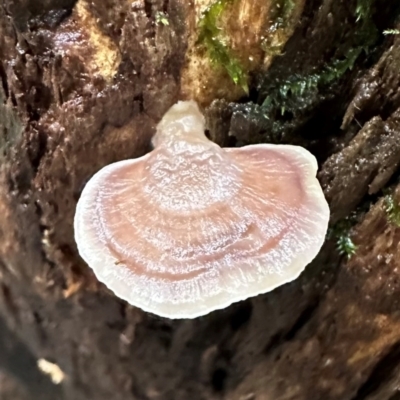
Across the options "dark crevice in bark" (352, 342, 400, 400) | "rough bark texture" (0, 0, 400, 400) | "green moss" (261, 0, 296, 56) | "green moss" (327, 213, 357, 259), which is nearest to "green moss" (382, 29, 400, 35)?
"rough bark texture" (0, 0, 400, 400)

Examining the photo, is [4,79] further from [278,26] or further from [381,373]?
[381,373]

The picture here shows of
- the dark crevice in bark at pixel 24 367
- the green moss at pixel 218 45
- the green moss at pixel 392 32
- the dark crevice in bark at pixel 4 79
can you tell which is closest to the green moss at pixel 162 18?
the green moss at pixel 218 45

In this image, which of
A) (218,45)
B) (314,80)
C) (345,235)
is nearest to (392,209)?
(345,235)

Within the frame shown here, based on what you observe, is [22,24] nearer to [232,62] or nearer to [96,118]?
[96,118]

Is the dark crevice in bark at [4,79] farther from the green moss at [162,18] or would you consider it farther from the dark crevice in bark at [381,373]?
the dark crevice in bark at [381,373]

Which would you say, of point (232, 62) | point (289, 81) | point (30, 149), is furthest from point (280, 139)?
point (30, 149)

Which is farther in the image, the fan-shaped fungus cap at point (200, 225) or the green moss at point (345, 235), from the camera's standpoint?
the green moss at point (345, 235)
